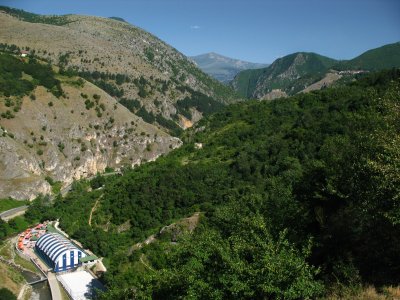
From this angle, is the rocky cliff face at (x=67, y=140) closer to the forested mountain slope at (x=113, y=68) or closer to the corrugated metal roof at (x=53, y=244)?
the corrugated metal roof at (x=53, y=244)

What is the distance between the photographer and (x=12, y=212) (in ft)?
219

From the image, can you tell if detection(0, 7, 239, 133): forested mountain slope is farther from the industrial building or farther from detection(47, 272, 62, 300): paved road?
detection(47, 272, 62, 300): paved road

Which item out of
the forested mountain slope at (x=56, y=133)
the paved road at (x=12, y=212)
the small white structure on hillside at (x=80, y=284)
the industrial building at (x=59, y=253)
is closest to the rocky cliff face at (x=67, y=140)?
the forested mountain slope at (x=56, y=133)

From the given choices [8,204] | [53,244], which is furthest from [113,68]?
[53,244]

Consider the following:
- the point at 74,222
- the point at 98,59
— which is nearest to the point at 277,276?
the point at 74,222

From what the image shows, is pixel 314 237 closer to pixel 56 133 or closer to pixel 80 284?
pixel 80 284

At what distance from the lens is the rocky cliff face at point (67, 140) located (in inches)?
3000

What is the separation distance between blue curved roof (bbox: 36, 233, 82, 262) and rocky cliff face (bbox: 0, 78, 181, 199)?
64.1 ft

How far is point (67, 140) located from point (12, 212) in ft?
109

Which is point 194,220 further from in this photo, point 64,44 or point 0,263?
point 64,44

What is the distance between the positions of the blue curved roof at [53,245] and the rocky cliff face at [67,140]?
1955 cm

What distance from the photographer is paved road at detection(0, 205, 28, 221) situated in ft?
210

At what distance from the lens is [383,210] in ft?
44.5

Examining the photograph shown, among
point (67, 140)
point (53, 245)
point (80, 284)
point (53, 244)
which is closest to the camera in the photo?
point (80, 284)
